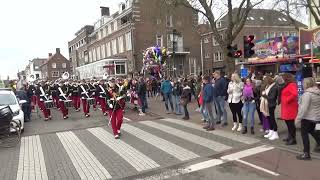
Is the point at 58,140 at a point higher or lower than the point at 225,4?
lower

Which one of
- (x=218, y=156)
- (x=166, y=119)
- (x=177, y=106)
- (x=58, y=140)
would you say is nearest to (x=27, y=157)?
(x=58, y=140)

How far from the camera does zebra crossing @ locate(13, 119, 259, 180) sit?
7713 mm

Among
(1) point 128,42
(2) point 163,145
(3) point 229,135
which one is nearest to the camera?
(2) point 163,145

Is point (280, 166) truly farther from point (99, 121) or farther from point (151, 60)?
point (151, 60)

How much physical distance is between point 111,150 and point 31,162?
1922 millimetres

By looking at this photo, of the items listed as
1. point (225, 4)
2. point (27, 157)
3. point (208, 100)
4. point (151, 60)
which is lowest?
point (27, 157)

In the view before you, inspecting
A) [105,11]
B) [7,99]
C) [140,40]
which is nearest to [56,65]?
[105,11]

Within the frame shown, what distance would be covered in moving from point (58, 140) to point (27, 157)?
6.91 ft

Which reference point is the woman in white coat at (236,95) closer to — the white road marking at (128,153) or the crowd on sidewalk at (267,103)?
the crowd on sidewalk at (267,103)

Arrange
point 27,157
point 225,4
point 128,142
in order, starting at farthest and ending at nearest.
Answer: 1. point 225,4
2. point 128,142
3. point 27,157

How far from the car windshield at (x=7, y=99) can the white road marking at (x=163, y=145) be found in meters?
4.22

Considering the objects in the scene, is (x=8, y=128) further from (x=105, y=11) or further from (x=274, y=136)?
(x=105, y=11)

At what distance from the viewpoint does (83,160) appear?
8.55 m

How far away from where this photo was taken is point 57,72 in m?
99.4
